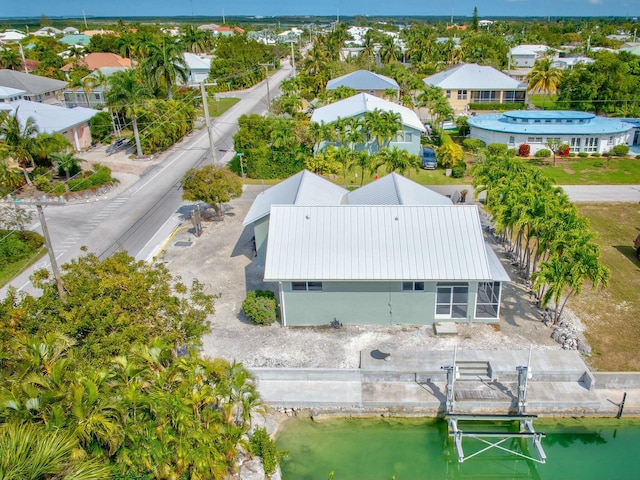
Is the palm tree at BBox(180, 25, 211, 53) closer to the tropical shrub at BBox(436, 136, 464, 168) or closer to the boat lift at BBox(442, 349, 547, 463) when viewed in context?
the tropical shrub at BBox(436, 136, 464, 168)

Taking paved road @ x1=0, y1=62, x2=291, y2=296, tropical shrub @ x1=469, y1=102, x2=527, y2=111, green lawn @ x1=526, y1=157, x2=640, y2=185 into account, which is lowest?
green lawn @ x1=526, y1=157, x2=640, y2=185

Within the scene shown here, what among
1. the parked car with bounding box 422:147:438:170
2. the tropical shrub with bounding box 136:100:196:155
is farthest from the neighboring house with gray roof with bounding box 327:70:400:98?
the tropical shrub with bounding box 136:100:196:155

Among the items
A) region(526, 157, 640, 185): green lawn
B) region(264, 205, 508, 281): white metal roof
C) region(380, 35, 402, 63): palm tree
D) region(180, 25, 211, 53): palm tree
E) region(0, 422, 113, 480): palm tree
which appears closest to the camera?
region(0, 422, 113, 480): palm tree

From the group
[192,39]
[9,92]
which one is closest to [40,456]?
[9,92]

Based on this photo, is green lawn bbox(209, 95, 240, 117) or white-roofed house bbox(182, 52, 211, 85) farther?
white-roofed house bbox(182, 52, 211, 85)

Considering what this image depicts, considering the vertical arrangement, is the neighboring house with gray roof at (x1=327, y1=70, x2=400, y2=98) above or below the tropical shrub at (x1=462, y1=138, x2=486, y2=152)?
above

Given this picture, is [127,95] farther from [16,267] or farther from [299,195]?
[299,195]

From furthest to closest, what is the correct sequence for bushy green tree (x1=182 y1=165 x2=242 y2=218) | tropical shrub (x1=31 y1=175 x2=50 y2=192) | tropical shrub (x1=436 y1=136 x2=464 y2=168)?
tropical shrub (x1=436 y1=136 x2=464 y2=168), tropical shrub (x1=31 y1=175 x2=50 y2=192), bushy green tree (x1=182 y1=165 x2=242 y2=218)

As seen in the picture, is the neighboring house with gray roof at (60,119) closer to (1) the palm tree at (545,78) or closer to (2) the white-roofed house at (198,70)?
(2) the white-roofed house at (198,70)
